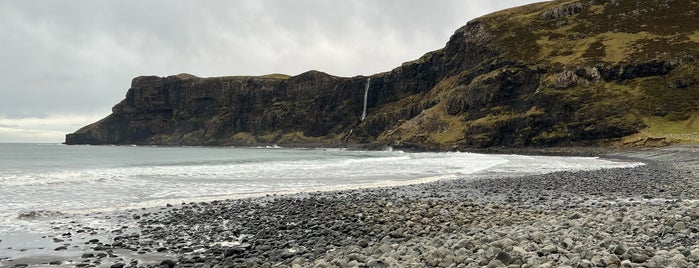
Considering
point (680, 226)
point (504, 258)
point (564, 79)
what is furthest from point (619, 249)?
point (564, 79)

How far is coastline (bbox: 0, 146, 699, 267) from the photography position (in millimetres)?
10344

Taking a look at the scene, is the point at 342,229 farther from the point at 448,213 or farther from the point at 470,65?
the point at 470,65

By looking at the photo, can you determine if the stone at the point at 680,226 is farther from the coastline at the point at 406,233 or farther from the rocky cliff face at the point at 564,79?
the rocky cliff face at the point at 564,79

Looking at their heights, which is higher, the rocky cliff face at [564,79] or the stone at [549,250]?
the rocky cliff face at [564,79]

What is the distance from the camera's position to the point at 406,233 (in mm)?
15539

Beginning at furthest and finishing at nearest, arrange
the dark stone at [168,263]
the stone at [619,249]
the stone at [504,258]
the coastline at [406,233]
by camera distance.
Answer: the dark stone at [168,263] → the coastline at [406,233] → the stone at [504,258] → the stone at [619,249]

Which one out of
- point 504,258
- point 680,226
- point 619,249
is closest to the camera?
point 619,249

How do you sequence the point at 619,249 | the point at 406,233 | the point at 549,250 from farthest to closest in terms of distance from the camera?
1. the point at 406,233
2. the point at 549,250
3. the point at 619,249

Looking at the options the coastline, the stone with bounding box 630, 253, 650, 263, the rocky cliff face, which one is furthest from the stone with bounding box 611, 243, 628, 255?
the rocky cliff face

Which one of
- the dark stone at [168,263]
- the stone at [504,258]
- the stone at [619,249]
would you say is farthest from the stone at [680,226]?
the dark stone at [168,263]

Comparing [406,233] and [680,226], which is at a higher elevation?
[680,226]

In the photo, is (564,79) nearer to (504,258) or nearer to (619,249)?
(619,249)

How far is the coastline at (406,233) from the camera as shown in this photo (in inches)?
407

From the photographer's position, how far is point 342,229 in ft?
55.0
